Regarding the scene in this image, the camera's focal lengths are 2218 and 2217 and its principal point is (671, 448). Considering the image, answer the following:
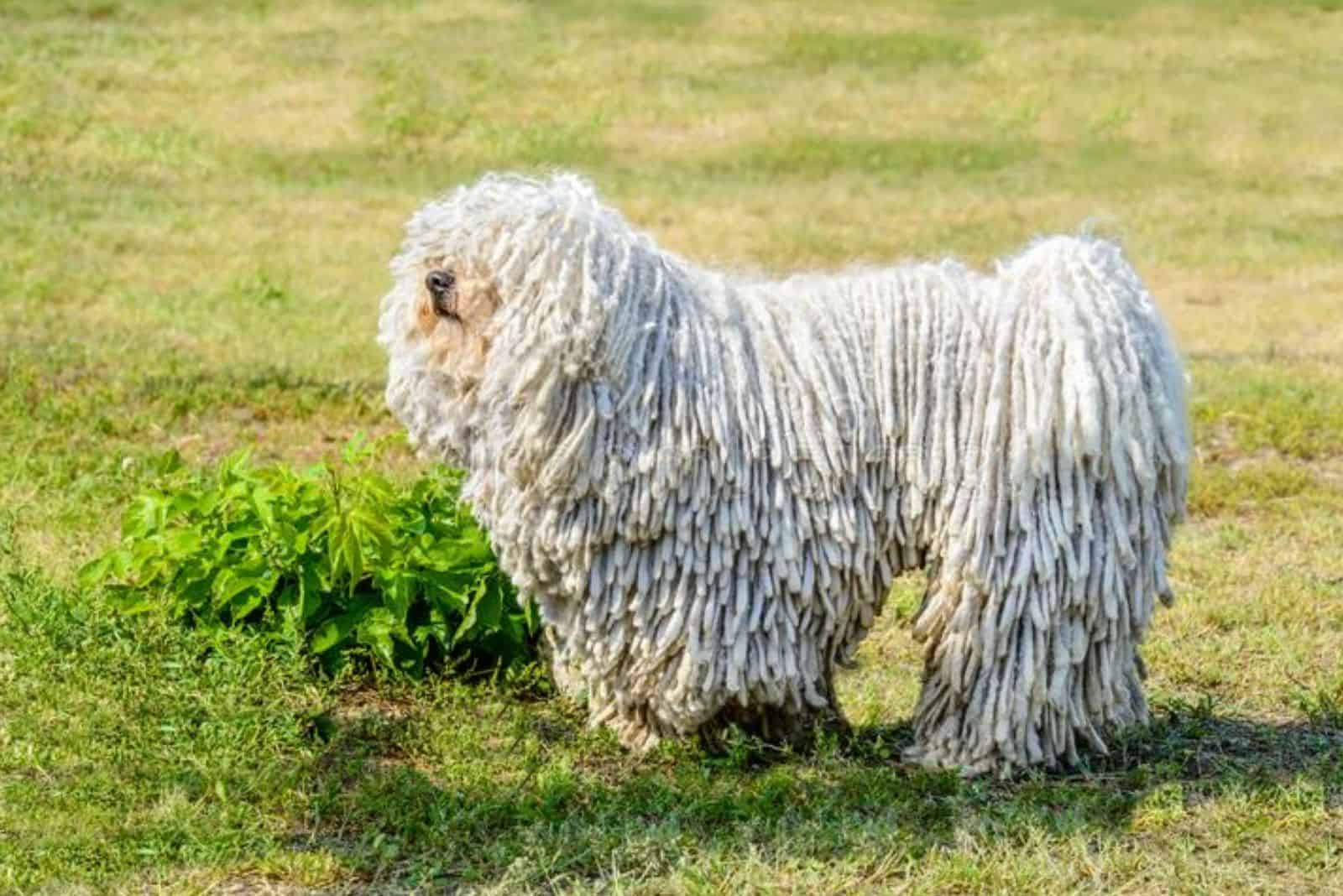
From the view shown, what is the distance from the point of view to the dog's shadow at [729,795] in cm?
475

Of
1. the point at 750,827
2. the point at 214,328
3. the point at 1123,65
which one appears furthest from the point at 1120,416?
the point at 1123,65

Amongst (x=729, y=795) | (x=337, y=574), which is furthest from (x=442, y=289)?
(x=729, y=795)

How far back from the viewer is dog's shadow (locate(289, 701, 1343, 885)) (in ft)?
15.6

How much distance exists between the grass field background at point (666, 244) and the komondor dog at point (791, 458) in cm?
32

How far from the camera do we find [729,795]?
5047 millimetres

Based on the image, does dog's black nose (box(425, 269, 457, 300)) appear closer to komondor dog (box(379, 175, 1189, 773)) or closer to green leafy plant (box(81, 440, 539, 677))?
komondor dog (box(379, 175, 1189, 773))

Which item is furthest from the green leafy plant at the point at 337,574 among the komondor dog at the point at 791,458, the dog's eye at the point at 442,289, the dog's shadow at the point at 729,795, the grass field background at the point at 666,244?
the dog's eye at the point at 442,289

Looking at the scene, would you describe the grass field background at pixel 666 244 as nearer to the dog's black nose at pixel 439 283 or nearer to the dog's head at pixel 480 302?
the dog's head at pixel 480 302

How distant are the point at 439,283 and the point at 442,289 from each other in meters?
0.02

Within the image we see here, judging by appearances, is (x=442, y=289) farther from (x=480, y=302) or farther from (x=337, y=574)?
(x=337, y=574)

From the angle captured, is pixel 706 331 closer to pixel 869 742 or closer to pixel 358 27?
pixel 869 742

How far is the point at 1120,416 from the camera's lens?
16.6 feet

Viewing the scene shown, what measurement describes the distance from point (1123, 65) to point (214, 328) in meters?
9.63

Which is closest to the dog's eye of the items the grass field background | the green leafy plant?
the green leafy plant
